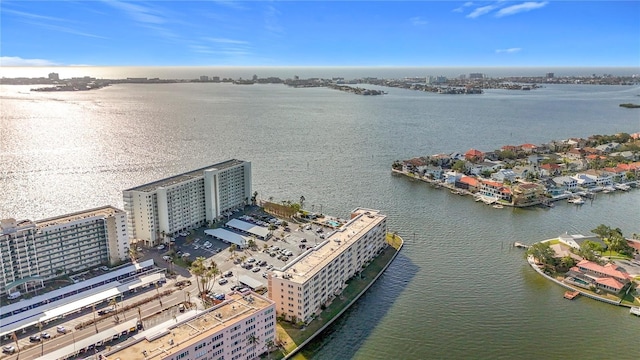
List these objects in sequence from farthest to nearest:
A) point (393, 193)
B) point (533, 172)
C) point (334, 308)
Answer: point (533, 172) → point (393, 193) → point (334, 308)

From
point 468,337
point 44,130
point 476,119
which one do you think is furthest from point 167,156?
point 476,119

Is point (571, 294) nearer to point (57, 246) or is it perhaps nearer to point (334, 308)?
point (334, 308)

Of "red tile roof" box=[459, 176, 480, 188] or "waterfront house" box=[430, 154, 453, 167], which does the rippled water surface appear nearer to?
"red tile roof" box=[459, 176, 480, 188]

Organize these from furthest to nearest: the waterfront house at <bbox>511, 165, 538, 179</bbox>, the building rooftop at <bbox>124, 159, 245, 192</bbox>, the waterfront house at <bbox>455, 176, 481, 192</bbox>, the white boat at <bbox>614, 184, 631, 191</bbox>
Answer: the waterfront house at <bbox>511, 165, 538, 179</bbox>
the white boat at <bbox>614, 184, 631, 191</bbox>
the waterfront house at <bbox>455, 176, 481, 192</bbox>
the building rooftop at <bbox>124, 159, 245, 192</bbox>

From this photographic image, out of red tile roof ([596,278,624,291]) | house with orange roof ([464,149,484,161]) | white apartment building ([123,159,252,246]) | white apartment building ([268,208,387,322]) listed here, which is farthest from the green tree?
house with orange roof ([464,149,484,161])

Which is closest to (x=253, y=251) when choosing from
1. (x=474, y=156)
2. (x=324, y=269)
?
(x=324, y=269)

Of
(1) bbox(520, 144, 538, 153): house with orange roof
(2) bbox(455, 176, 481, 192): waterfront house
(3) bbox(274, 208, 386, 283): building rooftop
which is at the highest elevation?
(1) bbox(520, 144, 538, 153): house with orange roof
